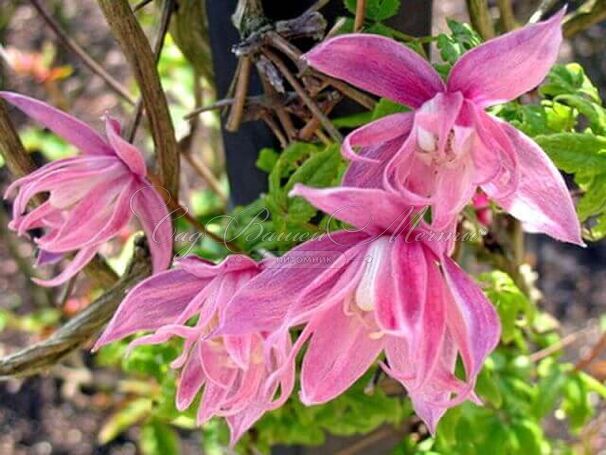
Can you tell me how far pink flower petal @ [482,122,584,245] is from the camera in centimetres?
51

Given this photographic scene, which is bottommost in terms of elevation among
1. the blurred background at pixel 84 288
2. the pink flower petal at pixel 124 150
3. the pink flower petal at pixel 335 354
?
the blurred background at pixel 84 288

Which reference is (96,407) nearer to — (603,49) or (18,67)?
(18,67)

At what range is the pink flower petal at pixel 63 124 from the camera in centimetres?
61

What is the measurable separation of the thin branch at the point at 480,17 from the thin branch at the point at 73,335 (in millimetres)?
332

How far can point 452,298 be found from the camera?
51 cm

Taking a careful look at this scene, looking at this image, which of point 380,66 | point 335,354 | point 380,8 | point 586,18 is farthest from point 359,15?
point 586,18

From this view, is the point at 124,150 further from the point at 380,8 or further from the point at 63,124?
the point at 380,8

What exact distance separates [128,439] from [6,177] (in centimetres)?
73

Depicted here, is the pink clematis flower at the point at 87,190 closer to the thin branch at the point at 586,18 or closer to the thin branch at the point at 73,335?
the thin branch at the point at 73,335

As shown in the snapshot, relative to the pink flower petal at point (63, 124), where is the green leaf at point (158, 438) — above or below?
below

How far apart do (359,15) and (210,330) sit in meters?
0.24

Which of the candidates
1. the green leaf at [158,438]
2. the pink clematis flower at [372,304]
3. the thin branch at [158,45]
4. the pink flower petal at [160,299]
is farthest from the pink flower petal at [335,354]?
the green leaf at [158,438]

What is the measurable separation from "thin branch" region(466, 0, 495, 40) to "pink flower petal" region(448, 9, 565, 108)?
24 centimetres

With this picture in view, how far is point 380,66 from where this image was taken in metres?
0.51
